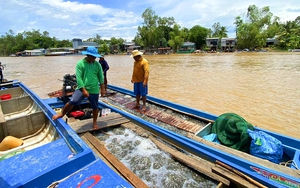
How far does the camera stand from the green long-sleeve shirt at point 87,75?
319cm

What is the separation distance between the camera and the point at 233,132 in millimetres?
3254

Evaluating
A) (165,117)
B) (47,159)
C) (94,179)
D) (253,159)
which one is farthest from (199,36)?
(94,179)

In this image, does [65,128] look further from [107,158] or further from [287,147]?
[287,147]

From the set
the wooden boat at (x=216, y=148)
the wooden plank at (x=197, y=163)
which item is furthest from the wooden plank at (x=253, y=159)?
the wooden plank at (x=197, y=163)

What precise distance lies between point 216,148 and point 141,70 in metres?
2.76

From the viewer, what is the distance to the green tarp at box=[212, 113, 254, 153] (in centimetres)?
308

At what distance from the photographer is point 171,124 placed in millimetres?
4180

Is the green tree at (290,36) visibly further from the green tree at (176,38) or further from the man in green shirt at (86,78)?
the man in green shirt at (86,78)

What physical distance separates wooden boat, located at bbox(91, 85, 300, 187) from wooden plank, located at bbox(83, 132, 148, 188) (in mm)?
1083

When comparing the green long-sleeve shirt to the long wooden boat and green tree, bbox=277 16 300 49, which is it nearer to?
the long wooden boat

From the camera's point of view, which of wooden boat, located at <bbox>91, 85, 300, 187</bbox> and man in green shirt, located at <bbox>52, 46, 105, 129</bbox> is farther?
man in green shirt, located at <bbox>52, 46, 105, 129</bbox>

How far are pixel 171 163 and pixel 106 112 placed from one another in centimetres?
253

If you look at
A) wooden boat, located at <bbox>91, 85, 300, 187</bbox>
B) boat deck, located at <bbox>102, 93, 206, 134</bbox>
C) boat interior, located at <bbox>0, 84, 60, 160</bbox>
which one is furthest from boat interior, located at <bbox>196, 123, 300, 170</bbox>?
boat interior, located at <bbox>0, 84, 60, 160</bbox>

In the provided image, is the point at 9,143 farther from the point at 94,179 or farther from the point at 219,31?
the point at 219,31
